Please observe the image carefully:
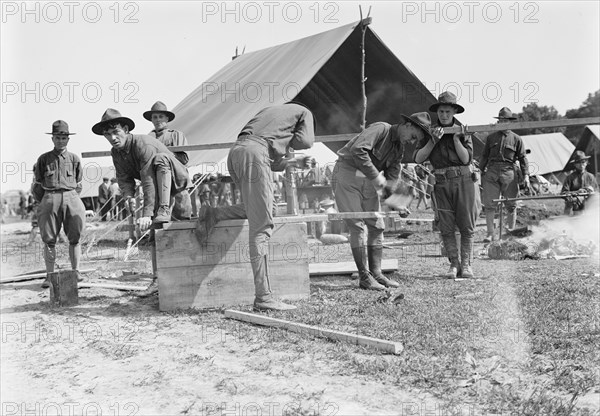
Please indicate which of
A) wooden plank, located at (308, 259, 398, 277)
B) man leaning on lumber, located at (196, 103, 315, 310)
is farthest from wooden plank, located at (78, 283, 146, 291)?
wooden plank, located at (308, 259, 398, 277)

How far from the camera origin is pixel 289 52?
14.8 meters

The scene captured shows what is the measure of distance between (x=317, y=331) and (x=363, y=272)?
1.83m

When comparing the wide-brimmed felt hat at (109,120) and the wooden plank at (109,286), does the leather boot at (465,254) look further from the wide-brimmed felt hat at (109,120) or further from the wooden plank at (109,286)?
the wide-brimmed felt hat at (109,120)

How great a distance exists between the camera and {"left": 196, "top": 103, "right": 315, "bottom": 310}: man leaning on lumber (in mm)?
4895

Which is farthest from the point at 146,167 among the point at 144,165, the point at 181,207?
the point at 181,207

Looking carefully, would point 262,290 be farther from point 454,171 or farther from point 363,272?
point 454,171

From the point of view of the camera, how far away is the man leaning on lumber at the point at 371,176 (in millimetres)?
5602

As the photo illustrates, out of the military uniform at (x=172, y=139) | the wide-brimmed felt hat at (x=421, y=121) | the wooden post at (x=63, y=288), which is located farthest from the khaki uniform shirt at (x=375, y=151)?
the wooden post at (x=63, y=288)

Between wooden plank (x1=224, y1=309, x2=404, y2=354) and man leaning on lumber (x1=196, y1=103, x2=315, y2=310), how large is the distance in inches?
11.3

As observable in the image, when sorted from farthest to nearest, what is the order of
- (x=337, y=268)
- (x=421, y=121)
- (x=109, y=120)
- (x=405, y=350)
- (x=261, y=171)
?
(x=337, y=268), (x=421, y=121), (x=109, y=120), (x=261, y=171), (x=405, y=350)

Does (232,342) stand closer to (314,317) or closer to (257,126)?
(314,317)

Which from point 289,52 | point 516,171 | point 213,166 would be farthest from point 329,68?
point 516,171

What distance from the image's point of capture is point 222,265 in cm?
525

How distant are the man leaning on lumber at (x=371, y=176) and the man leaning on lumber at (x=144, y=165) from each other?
1539 mm
